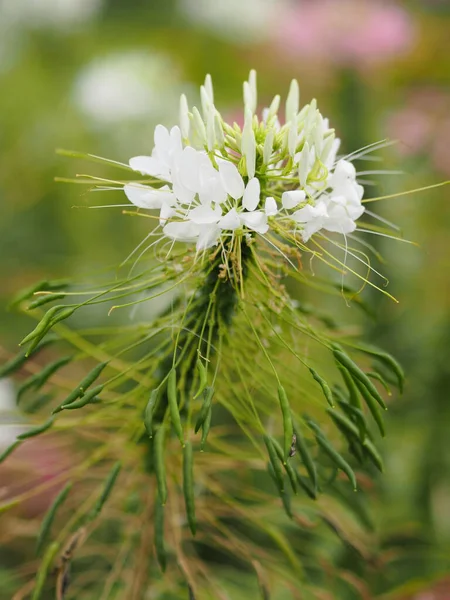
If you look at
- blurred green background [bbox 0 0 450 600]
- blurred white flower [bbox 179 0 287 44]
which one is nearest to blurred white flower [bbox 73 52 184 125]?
blurred green background [bbox 0 0 450 600]

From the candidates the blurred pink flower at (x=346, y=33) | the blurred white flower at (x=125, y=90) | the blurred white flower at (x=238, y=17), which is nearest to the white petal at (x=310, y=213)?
the blurred pink flower at (x=346, y=33)

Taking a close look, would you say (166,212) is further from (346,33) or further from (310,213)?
(346,33)

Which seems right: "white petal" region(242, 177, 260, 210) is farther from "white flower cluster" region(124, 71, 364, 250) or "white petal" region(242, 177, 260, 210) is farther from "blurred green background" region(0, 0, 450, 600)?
"blurred green background" region(0, 0, 450, 600)

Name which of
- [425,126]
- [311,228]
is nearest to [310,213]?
[311,228]

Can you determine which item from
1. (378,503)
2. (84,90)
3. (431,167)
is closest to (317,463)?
(378,503)

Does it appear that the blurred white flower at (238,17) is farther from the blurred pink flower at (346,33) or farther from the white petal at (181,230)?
the white petal at (181,230)

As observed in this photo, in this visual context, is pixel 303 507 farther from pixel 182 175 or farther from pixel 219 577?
pixel 182 175
